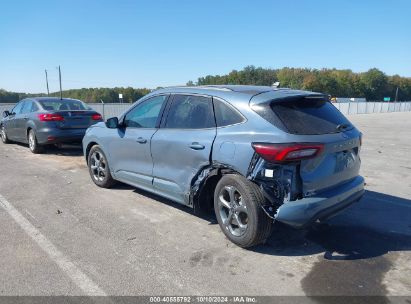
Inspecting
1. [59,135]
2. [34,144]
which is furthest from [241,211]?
[34,144]

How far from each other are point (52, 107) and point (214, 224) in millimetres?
7093

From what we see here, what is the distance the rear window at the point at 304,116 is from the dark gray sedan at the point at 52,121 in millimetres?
7077

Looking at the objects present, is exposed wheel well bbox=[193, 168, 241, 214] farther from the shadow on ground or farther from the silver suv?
the shadow on ground

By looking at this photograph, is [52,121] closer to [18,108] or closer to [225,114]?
[18,108]

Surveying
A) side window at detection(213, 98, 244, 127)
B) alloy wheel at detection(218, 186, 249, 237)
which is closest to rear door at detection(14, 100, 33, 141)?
side window at detection(213, 98, 244, 127)

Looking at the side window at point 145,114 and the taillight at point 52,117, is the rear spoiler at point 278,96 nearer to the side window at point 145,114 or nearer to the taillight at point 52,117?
the side window at point 145,114

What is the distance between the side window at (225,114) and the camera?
4.15 m

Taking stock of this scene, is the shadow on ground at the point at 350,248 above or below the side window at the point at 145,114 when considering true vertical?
below

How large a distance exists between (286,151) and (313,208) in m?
0.64

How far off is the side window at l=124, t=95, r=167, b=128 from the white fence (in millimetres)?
10110

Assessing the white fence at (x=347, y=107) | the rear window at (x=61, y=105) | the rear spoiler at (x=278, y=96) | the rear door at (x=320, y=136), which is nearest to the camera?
the rear door at (x=320, y=136)

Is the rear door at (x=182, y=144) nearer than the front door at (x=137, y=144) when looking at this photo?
Yes

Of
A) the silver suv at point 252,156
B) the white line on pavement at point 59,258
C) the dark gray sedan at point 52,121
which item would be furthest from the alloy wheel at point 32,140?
the silver suv at point 252,156

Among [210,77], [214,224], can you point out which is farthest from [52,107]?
[210,77]
